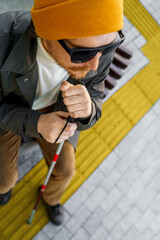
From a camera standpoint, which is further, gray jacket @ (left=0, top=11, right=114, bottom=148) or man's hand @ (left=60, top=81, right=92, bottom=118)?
gray jacket @ (left=0, top=11, right=114, bottom=148)

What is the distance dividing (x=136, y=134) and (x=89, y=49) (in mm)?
2751

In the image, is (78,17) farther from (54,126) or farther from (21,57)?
(54,126)

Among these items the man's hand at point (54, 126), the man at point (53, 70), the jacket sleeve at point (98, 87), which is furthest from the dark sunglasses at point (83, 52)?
the jacket sleeve at point (98, 87)

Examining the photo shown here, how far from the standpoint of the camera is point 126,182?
157 inches

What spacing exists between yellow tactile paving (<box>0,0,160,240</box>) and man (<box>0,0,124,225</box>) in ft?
1.69

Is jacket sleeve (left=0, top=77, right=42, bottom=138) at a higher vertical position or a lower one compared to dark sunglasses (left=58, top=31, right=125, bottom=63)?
lower

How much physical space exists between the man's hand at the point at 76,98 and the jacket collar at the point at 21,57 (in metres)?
0.50

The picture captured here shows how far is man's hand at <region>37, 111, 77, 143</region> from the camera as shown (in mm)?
2131

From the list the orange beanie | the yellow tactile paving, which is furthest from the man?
the yellow tactile paving

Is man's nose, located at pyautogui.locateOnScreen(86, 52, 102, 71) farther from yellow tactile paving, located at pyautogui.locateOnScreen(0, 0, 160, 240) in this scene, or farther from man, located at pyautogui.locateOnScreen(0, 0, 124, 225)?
yellow tactile paving, located at pyautogui.locateOnScreen(0, 0, 160, 240)

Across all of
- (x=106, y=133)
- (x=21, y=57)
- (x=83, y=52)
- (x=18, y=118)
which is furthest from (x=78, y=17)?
(x=106, y=133)

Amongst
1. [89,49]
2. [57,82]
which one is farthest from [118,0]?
[57,82]

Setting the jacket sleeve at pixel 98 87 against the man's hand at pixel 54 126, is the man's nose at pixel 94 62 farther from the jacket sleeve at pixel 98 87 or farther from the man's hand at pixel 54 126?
the jacket sleeve at pixel 98 87

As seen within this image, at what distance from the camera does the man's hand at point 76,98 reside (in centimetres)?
178
